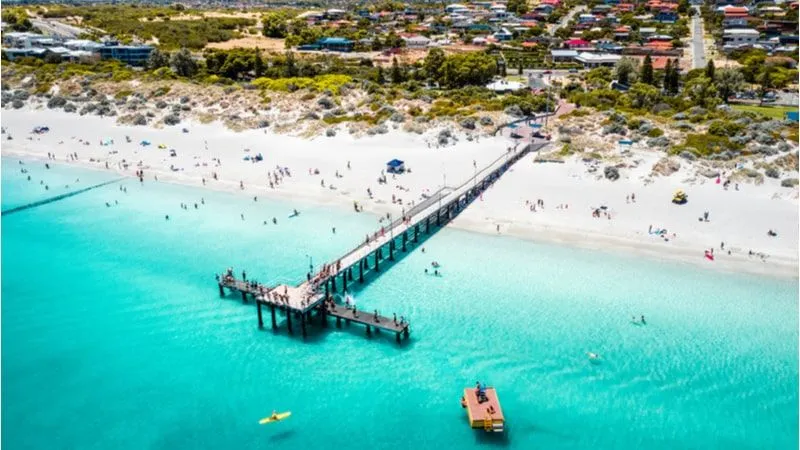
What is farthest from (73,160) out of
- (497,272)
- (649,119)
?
(649,119)

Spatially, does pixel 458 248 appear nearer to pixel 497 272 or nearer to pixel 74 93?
pixel 497 272

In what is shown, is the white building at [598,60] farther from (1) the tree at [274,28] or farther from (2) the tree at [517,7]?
(1) the tree at [274,28]

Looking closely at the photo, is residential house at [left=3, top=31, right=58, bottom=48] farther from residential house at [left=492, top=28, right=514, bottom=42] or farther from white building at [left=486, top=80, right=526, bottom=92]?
residential house at [left=492, top=28, right=514, bottom=42]

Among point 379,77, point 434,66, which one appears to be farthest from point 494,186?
point 434,66

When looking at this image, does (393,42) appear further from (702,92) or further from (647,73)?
(702,92)

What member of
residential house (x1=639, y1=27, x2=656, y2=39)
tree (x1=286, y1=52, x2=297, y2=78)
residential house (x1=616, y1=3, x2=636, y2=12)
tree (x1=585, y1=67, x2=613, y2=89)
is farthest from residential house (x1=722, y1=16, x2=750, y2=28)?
tree (x1=286, y1=52, x2=297, y2=78)

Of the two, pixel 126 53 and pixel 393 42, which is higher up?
pixel 393 42
